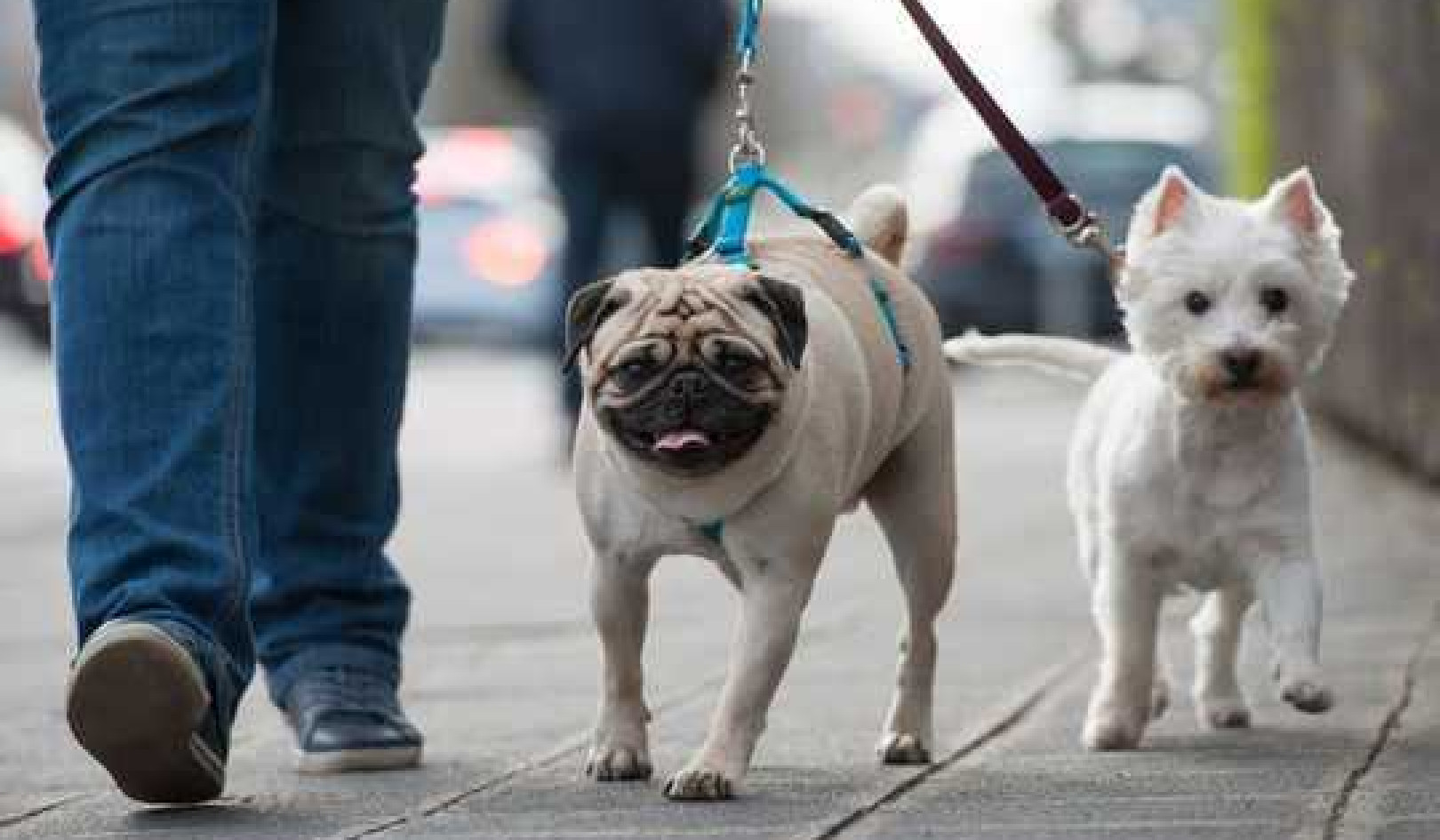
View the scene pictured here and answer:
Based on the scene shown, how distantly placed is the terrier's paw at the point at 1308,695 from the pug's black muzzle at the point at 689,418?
3.14 feet

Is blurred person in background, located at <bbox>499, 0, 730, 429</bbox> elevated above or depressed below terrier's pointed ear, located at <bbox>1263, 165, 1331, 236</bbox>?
below

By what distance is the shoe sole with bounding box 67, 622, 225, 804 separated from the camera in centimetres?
472

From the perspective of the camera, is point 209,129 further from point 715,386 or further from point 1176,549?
point 1176,549

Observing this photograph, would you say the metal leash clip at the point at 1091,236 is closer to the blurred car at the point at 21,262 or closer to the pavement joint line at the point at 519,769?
the pavement joint line at the point at 519,769

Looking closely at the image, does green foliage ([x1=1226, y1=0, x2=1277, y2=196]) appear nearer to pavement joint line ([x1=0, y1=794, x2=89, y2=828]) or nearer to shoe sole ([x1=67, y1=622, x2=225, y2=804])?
pavement joint line ([x1=0, y1=794, x2=89, y2=828])

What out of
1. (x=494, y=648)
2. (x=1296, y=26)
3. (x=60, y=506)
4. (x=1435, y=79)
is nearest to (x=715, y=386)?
(x=494, y=648)

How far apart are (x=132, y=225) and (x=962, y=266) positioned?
17.4 m

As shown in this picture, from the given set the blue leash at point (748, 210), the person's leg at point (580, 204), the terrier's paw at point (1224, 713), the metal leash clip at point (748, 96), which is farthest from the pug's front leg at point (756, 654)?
the person's leg at point (580, 204)

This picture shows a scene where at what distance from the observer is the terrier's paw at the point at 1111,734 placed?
5672 millimetres

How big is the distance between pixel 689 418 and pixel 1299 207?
47.9 inches

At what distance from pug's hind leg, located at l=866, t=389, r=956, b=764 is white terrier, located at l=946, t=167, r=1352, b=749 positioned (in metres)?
0.28

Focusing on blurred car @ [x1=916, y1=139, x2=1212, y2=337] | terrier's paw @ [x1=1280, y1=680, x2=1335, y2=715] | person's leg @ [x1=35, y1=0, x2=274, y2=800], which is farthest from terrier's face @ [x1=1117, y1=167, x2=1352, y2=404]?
blurred car @ [x1=916, y1=139, x2=1212, y2=337]

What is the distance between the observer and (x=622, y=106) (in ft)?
44.5

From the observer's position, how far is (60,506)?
12.6 metres
